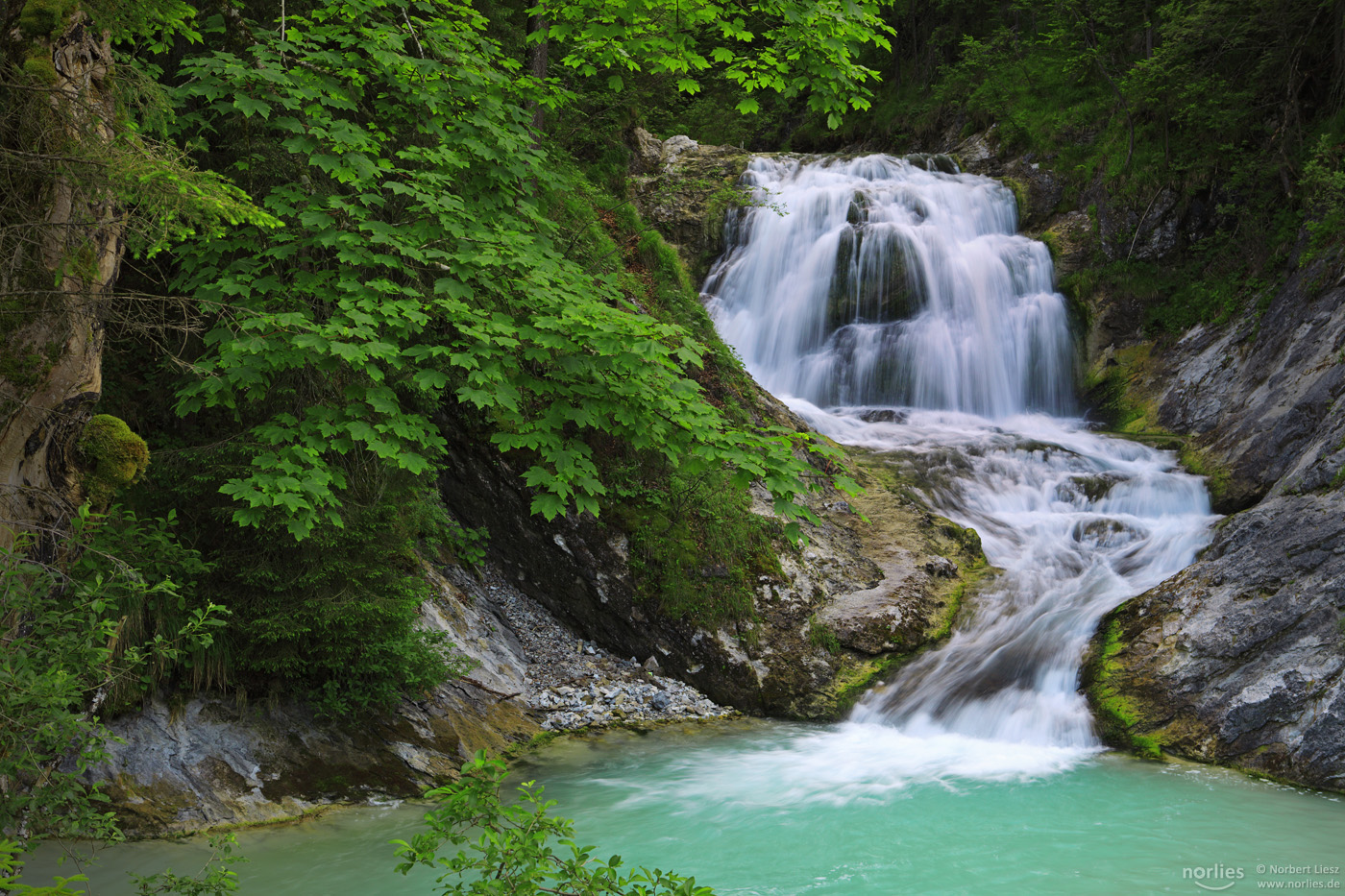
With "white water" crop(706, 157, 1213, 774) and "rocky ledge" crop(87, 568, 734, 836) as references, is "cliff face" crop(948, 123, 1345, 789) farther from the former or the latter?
"rocky ledge" crop(87, 568, 734, 836)

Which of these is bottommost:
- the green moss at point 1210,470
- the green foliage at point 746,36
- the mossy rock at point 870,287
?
the green moss at point 1210,470

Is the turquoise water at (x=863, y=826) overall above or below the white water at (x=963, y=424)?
below

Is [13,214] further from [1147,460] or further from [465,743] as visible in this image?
[1147,460]

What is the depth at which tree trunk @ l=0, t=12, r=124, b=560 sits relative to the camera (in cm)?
368

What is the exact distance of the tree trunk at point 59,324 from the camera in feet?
12.1

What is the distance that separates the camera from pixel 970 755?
6.62 meters

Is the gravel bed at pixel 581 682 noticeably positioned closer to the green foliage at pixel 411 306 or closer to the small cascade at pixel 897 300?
the green foliage at pixel 411 306

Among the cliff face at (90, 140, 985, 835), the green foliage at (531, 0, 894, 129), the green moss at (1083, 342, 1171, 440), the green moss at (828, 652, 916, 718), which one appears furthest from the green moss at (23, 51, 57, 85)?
the green moss at (1083, 342, 1171, 440)

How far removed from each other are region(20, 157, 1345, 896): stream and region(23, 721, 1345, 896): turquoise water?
0.02 m

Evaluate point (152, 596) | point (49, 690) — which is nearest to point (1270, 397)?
point (152, 596)

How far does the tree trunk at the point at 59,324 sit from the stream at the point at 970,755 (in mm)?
1993

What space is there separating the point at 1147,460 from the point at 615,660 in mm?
7816

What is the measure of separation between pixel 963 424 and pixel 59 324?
474 inches

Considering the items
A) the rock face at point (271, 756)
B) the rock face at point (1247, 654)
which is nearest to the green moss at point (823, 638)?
the rock face at point (1247, 654)
